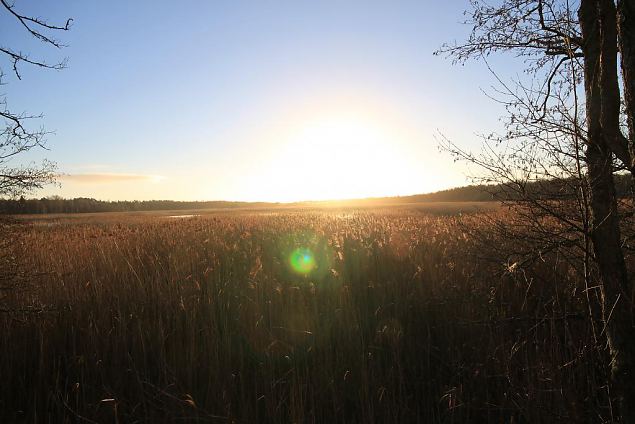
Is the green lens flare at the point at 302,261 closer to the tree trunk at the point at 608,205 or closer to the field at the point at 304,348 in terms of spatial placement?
the field at the point at 304,348

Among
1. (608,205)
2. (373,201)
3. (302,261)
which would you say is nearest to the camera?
(608,205)

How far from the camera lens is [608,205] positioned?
2527 millimetres

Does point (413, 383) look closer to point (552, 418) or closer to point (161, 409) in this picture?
point (552, 418)

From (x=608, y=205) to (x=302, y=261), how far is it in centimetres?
472

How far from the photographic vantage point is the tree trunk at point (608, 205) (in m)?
2.36

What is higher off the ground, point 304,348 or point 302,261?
point 302,261

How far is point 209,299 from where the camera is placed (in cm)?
427

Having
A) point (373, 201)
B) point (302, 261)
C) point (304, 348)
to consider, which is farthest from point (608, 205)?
point (373, 201)

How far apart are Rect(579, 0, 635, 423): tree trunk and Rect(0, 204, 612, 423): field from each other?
132mm

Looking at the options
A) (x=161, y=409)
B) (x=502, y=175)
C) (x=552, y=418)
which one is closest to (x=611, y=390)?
(x=552, y=418)

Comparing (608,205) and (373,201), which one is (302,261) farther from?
(373,201)

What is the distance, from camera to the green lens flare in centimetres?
599

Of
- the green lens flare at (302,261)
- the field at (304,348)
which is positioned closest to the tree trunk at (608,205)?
the field at (304,348)

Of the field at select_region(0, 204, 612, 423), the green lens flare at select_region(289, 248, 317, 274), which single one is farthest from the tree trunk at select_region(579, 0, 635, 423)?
the green lens flare at select_region(289, 248, 317, 274)
